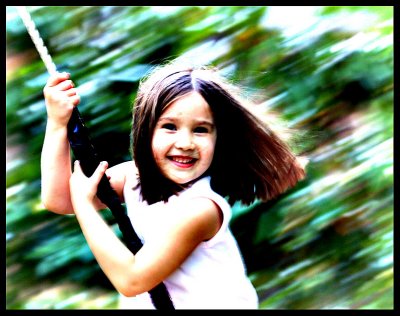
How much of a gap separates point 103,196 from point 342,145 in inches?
34.3

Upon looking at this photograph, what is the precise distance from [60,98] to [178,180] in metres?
0.31

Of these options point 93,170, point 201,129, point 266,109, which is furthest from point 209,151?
point 266,109

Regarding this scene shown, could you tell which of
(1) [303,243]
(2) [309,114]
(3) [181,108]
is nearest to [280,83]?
(2) [309,114]

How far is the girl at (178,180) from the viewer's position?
72.9 inches

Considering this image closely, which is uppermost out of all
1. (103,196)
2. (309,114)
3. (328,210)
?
(103,196)

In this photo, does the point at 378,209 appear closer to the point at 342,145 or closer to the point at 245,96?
the point at 342,145

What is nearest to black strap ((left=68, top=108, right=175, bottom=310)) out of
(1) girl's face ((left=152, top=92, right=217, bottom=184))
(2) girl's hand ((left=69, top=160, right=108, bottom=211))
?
(2) girl's hand ((left=69, top=160, right=108, bottom=211))

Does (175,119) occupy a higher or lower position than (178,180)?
higher

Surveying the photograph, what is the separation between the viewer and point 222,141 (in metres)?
1.94

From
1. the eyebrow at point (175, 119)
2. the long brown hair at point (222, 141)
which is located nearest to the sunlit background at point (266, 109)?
the long brown hair at point (222, 141)

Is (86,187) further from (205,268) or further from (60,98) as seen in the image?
(205,268)

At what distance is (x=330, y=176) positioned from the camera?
8.18ft

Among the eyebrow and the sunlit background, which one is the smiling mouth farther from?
the sunlit background

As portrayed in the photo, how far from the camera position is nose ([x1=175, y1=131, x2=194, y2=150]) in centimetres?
185
